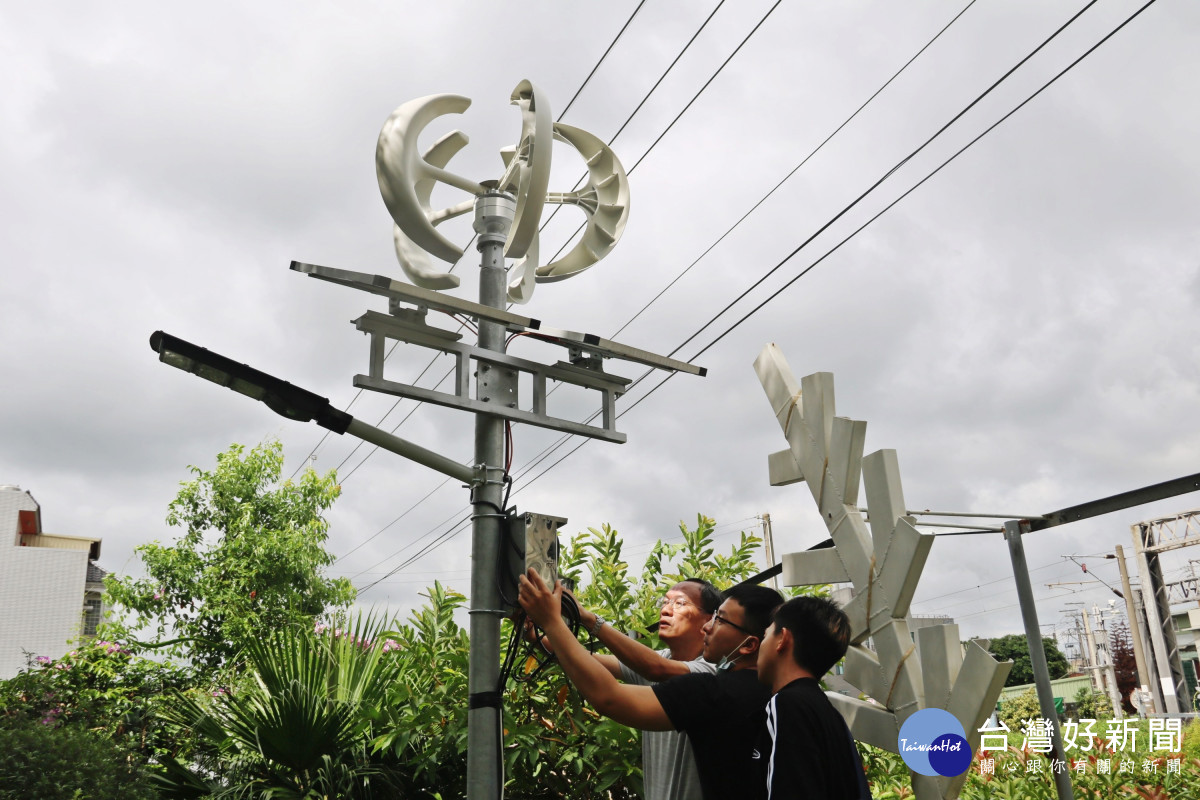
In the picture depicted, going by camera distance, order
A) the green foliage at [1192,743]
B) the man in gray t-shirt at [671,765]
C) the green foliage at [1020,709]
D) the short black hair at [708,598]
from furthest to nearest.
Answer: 1. the green foliage at [1020,709]
2. the green foliage at [1192,743]
3. the short black hair at [708,598]
4. the man in gray t-shirt at [671,765]

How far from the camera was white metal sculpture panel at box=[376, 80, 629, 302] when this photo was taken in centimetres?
429

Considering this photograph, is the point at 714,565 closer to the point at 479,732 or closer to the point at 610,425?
the point at 610,425

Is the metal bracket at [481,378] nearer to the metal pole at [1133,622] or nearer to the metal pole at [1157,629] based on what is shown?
the metal pole at [1157,629]

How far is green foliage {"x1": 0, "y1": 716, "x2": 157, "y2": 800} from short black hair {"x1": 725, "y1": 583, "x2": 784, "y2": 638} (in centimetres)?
417

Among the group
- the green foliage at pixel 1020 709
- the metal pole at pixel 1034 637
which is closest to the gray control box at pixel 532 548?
the metal pole at pixel 1034 637

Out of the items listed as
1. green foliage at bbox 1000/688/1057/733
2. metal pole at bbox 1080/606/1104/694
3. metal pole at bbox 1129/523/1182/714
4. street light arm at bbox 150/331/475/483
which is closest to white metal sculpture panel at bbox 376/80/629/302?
street light arm at bbox 150/331/475/483

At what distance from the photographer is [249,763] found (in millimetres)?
6191

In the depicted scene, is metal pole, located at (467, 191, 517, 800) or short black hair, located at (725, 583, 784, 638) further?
metal pole, located at (467, 191, 517, 800)

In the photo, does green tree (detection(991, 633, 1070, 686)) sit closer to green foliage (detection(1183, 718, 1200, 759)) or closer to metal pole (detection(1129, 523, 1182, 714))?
metal pole (detection(1129, 523, 1182, 714))

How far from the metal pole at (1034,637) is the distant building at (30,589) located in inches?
1683

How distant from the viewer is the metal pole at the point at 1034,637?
435cm

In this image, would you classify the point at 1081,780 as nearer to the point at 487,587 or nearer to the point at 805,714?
the point at 805,714

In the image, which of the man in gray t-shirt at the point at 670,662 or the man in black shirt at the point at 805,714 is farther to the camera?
the man in gray t-shirt at the point at 670,662

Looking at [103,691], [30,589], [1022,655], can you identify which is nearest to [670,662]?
[103,691]
